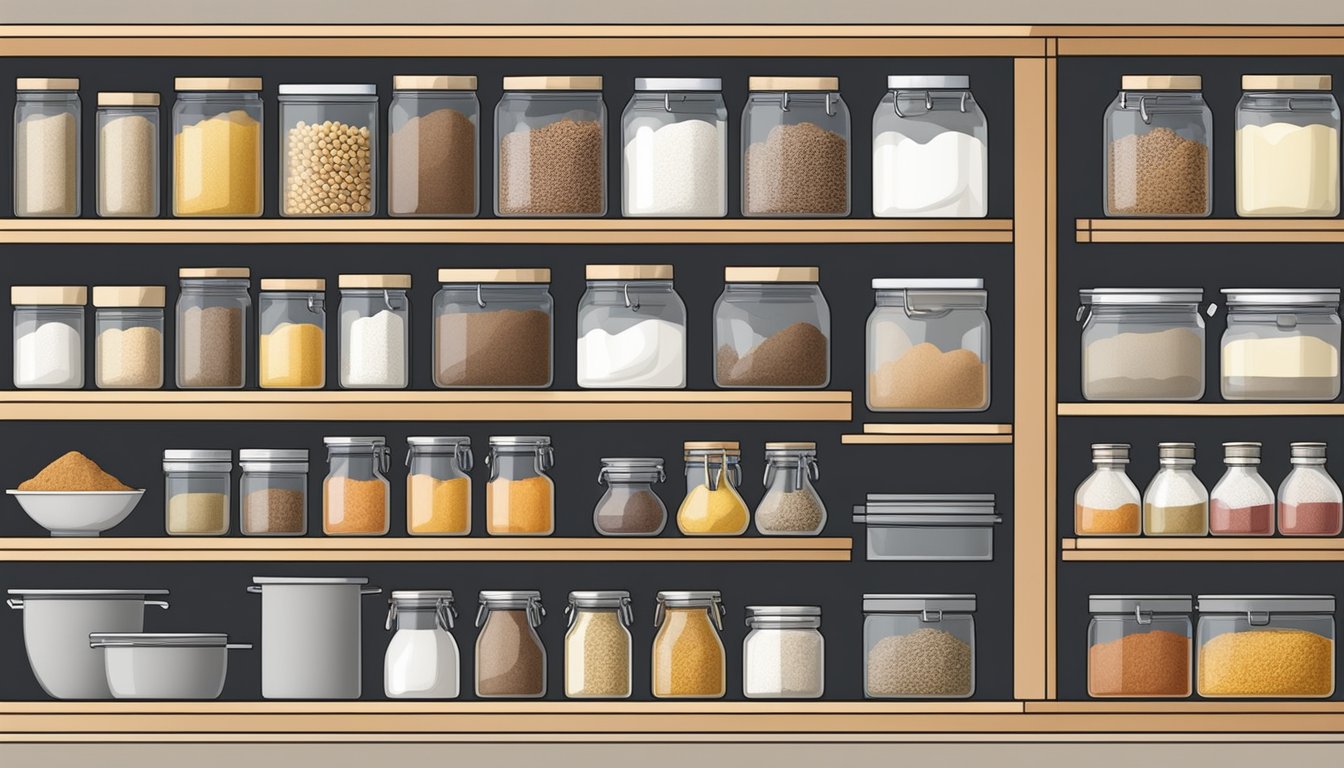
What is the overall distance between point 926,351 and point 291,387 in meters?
1.34

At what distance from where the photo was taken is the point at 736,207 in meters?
4.08

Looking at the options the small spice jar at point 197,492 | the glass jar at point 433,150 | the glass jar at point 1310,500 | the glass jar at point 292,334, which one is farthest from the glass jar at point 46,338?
the glass jar at point 1310,500

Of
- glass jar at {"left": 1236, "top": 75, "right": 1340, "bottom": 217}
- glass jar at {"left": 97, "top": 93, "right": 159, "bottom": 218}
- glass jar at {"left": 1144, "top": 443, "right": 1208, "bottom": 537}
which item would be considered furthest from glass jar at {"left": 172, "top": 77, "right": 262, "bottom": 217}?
glass jar at {"left": 1236, "top": 75, "right": 1340, "bottom": 217}

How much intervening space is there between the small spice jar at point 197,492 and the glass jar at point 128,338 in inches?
6.9

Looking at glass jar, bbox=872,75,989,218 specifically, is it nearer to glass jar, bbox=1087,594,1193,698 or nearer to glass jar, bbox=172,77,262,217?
glass jar, bbox=1087,594,1193,698

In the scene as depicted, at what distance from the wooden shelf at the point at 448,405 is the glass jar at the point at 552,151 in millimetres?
396

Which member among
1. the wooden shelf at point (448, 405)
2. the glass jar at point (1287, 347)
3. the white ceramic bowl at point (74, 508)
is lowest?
the white ceramic bowl at point (74, 508)

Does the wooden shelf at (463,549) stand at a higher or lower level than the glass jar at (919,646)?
higher

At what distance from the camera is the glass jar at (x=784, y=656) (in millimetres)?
3783

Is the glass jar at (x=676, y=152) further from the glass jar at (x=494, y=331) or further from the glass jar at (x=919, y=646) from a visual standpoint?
the glass jar at (x=919, y=646)

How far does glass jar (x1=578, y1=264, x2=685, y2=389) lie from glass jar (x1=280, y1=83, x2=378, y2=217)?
52cm

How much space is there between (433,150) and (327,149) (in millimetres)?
227

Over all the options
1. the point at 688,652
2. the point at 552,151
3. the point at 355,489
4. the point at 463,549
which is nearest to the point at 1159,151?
the point at 552,151

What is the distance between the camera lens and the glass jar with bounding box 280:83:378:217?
3830 mm
